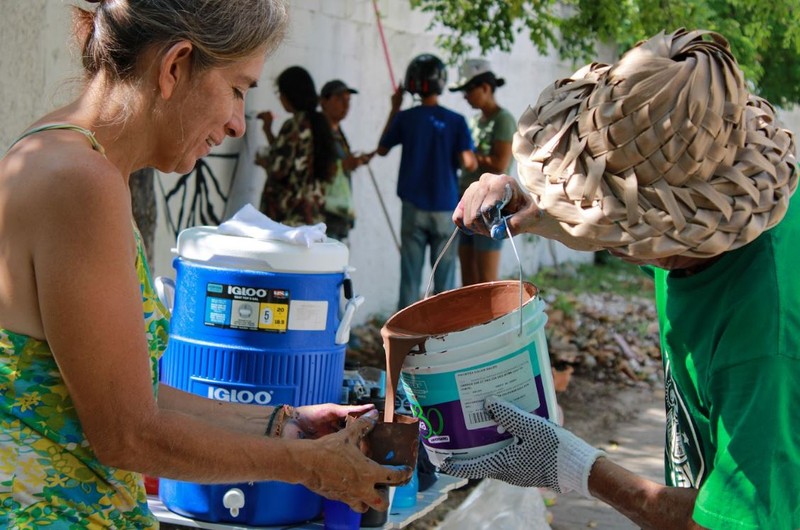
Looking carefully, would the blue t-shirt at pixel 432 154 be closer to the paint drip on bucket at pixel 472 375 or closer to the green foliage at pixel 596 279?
the green foliage at pixel 596 279

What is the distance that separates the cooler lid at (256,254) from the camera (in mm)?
3266

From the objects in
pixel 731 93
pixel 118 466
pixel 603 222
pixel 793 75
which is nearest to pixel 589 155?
pixel 603 222

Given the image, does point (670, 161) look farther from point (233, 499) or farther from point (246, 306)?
point (233, 499)

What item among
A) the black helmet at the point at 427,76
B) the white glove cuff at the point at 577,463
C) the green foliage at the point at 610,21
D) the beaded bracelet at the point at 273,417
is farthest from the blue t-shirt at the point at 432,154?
the white glove cuff at the point at 577,463

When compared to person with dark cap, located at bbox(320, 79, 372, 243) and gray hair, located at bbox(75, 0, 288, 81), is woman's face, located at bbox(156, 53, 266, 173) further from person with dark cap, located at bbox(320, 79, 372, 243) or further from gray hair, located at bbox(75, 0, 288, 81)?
person with dark cap, located at bbox(320, 79, 372, 243)

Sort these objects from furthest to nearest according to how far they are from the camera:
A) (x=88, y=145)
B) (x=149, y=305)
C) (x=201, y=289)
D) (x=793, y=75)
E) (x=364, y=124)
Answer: (x=793, y=75) → (x=364, y=124) → (x=201, y=289) → (x=149, y=305) → (x=88, y=145)

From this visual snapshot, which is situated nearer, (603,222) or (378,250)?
(603,222)

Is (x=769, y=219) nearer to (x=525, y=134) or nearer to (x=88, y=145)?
(x=525, y=134)

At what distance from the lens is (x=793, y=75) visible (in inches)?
502

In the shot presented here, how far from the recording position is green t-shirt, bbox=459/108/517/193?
24.1 ft

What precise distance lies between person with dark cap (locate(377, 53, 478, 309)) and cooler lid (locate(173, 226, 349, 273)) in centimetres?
397

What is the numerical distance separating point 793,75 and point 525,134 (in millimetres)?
12083

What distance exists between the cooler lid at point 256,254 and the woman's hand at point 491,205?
45.6 inches

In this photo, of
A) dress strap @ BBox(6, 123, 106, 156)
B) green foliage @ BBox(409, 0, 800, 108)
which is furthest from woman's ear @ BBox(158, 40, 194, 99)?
green foliage @ BBox(409, 0, 800, 108)
